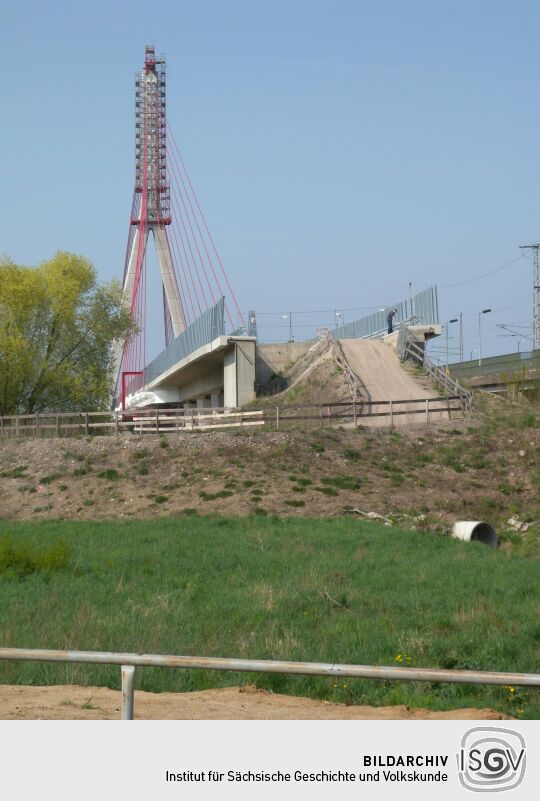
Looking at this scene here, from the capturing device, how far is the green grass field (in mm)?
11055

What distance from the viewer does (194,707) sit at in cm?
935

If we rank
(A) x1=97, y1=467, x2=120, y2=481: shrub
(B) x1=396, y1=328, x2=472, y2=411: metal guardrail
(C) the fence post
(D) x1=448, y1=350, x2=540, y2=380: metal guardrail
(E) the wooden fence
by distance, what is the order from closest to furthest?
(C) the fence post → (A) x1=97, y1=467, x2=120, y2=481: shrub → (E) the wooden fence → (B) x1=396, y1=328, x2=472, y2=411: metal guardrail → (D) x1=448, y1=350, x2=540, y2=380: metal guardrail

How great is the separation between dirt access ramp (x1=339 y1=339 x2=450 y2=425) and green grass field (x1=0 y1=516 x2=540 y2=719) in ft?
54.9

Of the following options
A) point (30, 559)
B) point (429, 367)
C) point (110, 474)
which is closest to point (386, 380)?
point (429, 367)

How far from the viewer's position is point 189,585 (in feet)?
54.8

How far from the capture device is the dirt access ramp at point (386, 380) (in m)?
39.9

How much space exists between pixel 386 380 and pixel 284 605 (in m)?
31.9

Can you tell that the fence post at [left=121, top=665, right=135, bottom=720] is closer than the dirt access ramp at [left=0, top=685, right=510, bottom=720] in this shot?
Yes

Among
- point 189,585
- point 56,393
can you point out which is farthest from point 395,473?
point 56,393

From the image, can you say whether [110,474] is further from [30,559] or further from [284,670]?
[284,670]

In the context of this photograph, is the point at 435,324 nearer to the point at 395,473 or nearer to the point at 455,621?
the point at 395,473

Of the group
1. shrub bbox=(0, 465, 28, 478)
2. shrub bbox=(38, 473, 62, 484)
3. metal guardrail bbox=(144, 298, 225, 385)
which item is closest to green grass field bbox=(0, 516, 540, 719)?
shrub bbox=(38, 473, 62, 484)

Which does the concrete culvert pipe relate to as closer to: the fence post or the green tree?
the fence post

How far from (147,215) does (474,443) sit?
37.9 m
